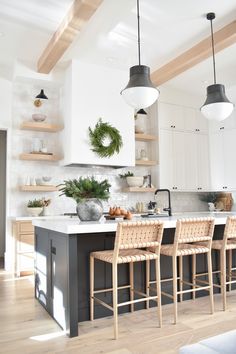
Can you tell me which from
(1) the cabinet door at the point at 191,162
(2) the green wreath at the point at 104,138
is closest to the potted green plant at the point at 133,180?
(2) the green wreath at the point at 104,138

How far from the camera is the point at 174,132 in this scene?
22.1 feet

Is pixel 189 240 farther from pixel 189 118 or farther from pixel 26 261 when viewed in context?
pixel 189 118

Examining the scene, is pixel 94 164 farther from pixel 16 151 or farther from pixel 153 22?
pixel 153 22

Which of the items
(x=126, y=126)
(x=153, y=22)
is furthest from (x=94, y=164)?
(x=153, y=22)

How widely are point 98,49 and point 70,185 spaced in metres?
2.91

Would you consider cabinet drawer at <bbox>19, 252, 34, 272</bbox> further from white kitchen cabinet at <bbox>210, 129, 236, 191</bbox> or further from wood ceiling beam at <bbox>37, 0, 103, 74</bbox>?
white kitchen cabinet at <bbox>210, 129, 236, 191</bbox>

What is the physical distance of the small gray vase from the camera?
3.06 m

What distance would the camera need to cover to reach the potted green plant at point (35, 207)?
533 cm

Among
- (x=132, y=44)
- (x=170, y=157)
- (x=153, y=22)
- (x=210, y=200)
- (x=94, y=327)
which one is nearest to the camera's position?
(x=94, y=327)

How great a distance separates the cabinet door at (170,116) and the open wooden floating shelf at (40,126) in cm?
220

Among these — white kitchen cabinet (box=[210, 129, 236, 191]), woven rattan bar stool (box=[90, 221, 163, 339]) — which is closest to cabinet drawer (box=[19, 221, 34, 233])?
woven rattan bar stool (box=[90, 221, 163, 339])

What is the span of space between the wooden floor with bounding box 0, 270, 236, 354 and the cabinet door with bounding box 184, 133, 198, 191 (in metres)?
3.59

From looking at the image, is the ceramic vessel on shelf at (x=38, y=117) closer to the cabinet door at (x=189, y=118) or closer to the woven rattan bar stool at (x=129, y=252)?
the cabinet door at (x=189, y=118)

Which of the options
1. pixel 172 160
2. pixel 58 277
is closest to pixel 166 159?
pixel 172 160
